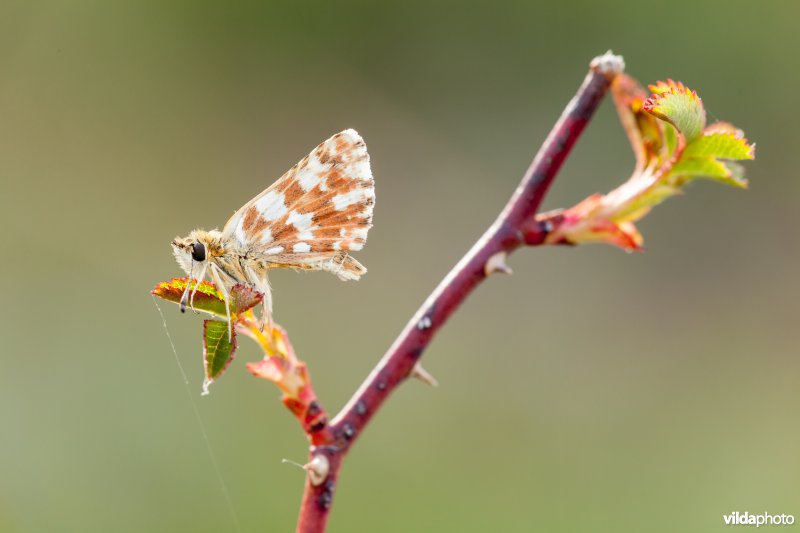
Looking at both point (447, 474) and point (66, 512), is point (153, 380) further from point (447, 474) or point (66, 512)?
point (447, 474)

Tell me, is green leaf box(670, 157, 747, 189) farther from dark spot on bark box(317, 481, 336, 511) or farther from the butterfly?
dark spot on bark box(317, 481, 336, 511)

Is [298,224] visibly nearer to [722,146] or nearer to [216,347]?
[216,347]

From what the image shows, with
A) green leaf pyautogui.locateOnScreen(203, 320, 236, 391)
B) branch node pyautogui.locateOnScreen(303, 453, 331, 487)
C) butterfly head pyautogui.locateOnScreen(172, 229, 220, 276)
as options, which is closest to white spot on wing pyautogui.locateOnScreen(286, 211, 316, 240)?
butterfly head pyautogui.locateOnScreen(172, 229, 220, 276)

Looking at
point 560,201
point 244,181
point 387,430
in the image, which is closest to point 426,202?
point 560,201

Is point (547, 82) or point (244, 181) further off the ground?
point (547, 82)

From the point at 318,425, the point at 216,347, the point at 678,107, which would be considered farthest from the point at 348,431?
the point at 678,107

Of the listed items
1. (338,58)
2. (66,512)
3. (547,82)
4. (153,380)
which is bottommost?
(66,512)

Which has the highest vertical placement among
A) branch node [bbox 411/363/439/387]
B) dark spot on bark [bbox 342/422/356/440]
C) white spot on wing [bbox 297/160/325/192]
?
white spot on wing [bbox 297/160/325/192]
